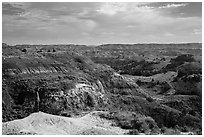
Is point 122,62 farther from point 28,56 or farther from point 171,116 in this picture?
point 171,116

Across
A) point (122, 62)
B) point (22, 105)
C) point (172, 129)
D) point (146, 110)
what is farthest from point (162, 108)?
point (122, 62)

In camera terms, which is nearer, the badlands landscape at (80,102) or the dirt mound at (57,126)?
the dirt mound at (57,126)

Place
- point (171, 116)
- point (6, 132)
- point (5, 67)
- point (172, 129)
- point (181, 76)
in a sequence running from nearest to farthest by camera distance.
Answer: point (6, 132), point (172, 129), point (171, 116), point (5, 67), point (181, 76)

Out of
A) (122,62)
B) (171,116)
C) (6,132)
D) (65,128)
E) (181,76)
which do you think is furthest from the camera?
(122,62)

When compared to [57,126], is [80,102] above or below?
above

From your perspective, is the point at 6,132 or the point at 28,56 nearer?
the point at 6,132

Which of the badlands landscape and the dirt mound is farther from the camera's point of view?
the badlands landscape

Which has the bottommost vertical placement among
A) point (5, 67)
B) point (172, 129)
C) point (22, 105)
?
point (172, 129)

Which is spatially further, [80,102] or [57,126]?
[80,102]
